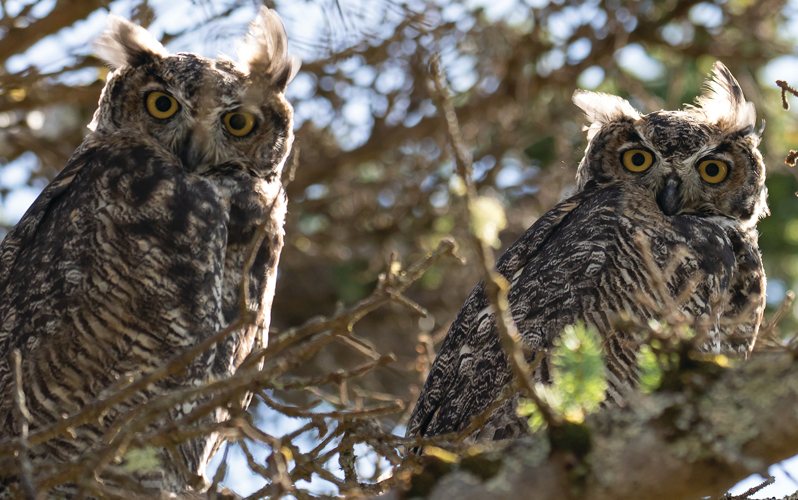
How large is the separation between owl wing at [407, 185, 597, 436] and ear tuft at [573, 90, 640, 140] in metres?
0.46

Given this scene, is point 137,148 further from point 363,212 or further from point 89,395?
point 363,212

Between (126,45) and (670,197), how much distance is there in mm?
2320

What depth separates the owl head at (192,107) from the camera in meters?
3.24

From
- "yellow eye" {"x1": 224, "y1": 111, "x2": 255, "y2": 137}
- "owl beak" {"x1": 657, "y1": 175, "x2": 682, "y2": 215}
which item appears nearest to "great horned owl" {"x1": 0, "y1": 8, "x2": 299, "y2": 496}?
"yellow eye" {"x1": 224, "y1": 111, "x2": 255, "y2": 137}

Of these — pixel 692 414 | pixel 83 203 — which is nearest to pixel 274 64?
pixel 83 203

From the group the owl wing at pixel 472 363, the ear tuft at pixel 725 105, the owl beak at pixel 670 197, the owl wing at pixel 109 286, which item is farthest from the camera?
the ear tuft at pixel 725 105

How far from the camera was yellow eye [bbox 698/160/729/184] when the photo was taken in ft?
→ 11.0

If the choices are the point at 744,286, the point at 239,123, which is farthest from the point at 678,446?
the point at 239,123

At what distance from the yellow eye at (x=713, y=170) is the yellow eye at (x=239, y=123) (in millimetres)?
1867

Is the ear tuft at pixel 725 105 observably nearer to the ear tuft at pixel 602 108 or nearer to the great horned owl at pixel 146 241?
the ear tuft at pixel 602 108

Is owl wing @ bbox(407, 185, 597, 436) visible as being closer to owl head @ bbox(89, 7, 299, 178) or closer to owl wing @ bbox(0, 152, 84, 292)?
owl head @ bbox(89, 7, 299, 178)

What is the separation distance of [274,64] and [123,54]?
0.63 metres

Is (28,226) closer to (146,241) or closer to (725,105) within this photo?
(146,241)

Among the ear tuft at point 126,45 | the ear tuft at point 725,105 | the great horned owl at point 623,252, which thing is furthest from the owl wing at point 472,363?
the ear tuft at point 126,45
